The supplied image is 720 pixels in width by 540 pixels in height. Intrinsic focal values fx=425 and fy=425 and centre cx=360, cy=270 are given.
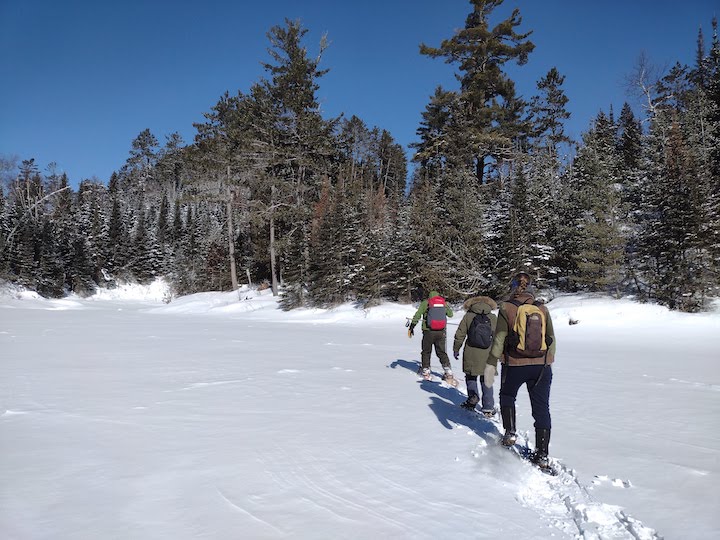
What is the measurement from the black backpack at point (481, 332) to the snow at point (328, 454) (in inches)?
41.6

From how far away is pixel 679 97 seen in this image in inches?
1710

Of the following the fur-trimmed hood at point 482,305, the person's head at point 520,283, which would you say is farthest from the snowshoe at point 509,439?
the fur-trimmed hood at point 482,305

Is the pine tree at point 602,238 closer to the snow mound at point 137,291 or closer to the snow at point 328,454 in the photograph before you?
the snow at point 328,454

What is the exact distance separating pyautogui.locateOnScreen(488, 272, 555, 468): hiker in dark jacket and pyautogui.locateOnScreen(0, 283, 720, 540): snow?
0.36 m

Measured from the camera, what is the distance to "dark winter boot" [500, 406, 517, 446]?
14.8 ft

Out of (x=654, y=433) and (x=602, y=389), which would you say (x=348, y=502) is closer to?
(x=654, y=433)

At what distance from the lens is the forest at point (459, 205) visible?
64.7 ft

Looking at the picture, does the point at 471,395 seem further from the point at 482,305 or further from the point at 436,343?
the point at 436,343

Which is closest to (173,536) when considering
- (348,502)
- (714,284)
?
(348,502)

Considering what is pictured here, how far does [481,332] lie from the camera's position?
6.11 m

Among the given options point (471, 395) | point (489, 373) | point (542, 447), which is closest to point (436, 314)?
point (471, 395)

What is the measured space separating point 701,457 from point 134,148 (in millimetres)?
104881

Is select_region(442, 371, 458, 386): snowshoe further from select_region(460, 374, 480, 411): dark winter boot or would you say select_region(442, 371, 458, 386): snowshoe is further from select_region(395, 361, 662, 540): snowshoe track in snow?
select_region(395, 361, 662, 540): snowshoe track in snow

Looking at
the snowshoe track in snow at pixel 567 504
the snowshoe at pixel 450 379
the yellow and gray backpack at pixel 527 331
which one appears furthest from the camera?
the snowshoe at pixel 450 379
